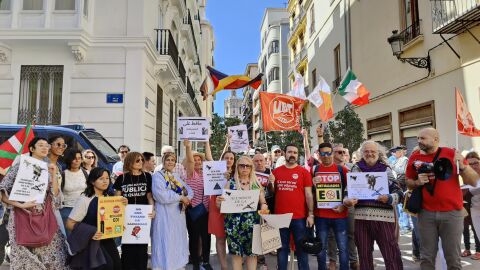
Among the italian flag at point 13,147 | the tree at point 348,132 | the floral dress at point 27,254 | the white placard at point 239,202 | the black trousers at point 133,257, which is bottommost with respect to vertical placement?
the black trousers at point 133,257

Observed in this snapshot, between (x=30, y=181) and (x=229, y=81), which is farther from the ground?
(x=229, y=81)

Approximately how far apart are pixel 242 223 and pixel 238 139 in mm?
3123

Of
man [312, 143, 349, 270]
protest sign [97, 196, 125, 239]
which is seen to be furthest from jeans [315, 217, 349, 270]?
protest sign [97, 196, 125, 239]

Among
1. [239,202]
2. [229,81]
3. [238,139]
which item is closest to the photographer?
[239,202]

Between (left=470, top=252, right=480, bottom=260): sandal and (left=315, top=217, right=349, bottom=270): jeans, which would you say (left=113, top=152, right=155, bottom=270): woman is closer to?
(left=315, top=217, right=349, bottom=270): jeans

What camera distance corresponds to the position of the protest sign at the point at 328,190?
5.03 m

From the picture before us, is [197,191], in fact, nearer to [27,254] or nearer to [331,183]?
[331,183]

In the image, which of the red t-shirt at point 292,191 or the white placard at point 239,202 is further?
the red t-shirt at point 292,191

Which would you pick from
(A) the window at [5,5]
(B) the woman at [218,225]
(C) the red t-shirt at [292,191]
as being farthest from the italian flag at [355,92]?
(A) the window at [5,5]

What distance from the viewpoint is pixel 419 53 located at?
11.7m

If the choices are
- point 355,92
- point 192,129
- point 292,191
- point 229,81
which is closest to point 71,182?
point 192,129

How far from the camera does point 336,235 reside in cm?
504

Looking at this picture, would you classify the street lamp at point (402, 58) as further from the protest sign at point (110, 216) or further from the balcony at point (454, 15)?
the protest sign at point (110, 216)

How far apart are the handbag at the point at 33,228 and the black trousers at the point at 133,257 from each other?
1084 mm
